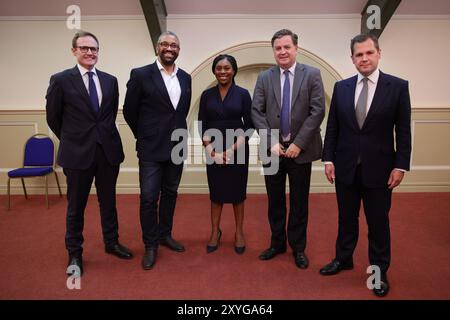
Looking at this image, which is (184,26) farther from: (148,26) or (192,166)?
(192,166)

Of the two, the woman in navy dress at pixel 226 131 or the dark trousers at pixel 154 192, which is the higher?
the woman in navy dress at pixel 226 131

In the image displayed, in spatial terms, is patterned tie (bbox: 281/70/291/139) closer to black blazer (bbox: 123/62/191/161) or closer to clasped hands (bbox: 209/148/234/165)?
clasped hands (bbox: 209/148/234/165)

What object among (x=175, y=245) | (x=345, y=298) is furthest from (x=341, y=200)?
(x=175, y=245)

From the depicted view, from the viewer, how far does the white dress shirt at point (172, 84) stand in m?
2.47

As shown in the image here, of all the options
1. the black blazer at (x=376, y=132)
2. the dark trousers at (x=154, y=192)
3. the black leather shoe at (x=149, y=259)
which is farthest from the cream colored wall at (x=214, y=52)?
the black blazer at (x=376, y=132)

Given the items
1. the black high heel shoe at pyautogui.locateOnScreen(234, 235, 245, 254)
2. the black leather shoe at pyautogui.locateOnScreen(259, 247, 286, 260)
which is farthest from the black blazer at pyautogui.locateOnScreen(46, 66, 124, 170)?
the black leather shoe at pyautogui.locateOnScreen(259, 247, 286, 260)

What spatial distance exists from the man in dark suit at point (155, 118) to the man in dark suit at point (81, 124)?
178mm

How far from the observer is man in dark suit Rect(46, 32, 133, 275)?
2330mm

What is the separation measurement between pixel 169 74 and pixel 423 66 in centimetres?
348

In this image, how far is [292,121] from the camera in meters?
2.35

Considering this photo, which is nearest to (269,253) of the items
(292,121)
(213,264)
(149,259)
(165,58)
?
(213,264)

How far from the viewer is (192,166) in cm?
452

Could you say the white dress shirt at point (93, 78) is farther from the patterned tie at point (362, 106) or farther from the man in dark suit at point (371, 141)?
the patterned tie at point (362, 106)

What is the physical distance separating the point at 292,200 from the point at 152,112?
3.95ft
